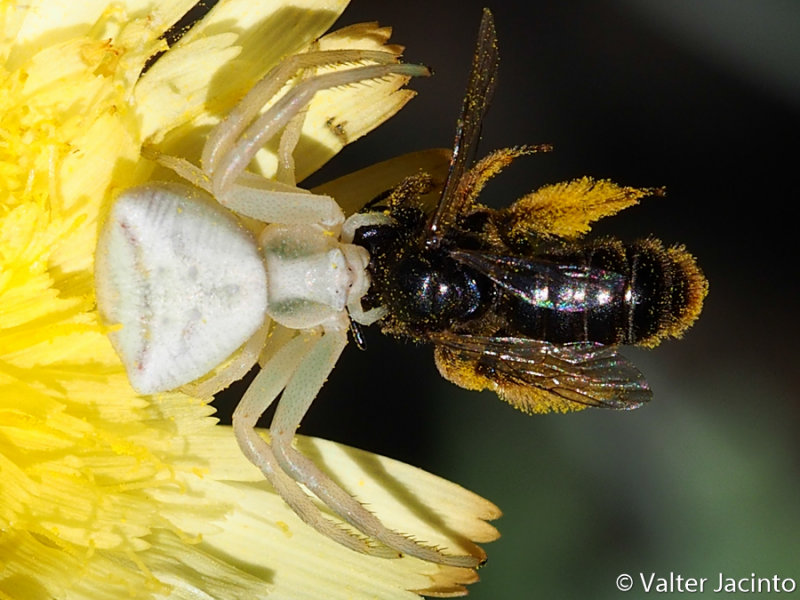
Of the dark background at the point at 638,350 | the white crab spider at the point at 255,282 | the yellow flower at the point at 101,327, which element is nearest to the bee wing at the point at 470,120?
the white crab spider at the point at 255,282

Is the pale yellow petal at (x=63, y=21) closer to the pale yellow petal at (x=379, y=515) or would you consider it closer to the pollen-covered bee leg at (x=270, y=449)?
the pollen-covered bee leg at (x=270, y=449)

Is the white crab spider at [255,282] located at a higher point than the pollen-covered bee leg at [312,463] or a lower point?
higher

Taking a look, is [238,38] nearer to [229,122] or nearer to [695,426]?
[229,122]

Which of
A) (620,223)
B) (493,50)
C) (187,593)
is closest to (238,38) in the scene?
(493,50)

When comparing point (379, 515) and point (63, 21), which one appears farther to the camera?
point (379, 515)

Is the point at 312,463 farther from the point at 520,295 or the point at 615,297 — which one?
the point at 615,297

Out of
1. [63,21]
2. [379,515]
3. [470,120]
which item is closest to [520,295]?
[470,120]

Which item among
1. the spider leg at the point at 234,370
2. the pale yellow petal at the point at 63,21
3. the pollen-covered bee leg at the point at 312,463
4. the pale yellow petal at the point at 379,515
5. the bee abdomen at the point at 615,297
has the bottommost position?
the pale yellow petal at the point at 379,515
